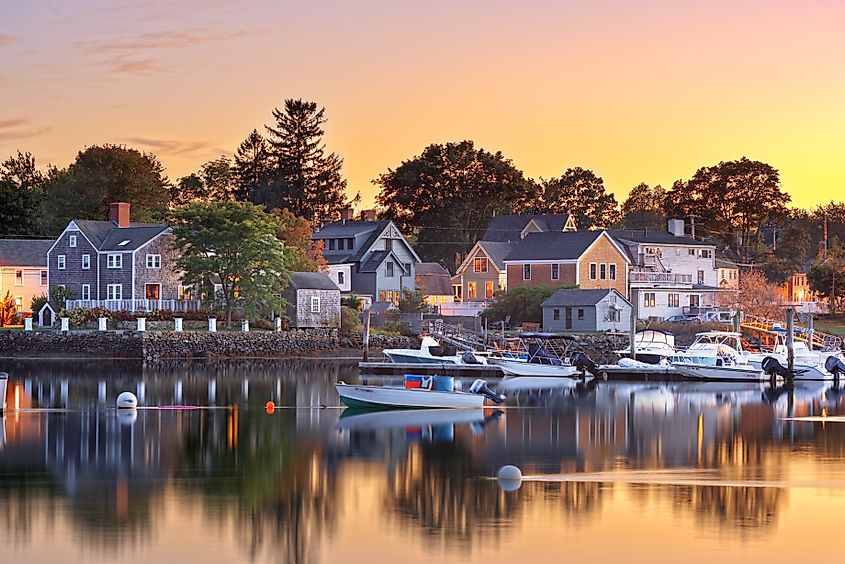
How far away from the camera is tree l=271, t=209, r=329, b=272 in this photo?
99.0 meters

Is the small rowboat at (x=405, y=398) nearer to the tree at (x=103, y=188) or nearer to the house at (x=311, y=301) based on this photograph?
the house at (x=311, y=301)

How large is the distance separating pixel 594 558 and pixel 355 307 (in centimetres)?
7558

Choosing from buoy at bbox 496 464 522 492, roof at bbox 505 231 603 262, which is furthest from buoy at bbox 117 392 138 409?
roof at bbox 505 231 603 262

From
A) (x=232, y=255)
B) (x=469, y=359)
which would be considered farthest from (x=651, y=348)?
(x=232, y=255)

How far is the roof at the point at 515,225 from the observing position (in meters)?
125

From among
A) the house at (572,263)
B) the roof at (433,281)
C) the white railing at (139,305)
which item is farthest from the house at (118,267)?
the roof at (433,281)

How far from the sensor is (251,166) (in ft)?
513

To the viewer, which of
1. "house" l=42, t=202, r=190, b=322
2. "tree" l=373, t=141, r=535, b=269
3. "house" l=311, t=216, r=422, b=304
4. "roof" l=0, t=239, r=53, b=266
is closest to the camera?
"house" l=42, t=202, r=190, b=322

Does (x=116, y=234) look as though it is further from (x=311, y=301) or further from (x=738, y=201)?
(x=738, y=201)

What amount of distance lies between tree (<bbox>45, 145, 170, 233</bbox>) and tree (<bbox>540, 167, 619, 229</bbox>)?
1882 inches

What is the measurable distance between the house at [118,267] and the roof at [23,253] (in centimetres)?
879

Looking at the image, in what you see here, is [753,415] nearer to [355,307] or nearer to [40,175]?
[355,307]

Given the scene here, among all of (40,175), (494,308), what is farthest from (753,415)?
(40,175)

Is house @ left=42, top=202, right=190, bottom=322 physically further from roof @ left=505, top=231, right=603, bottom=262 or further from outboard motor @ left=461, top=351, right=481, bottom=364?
roof @ left=505, top=231, right=603, bottom=262
